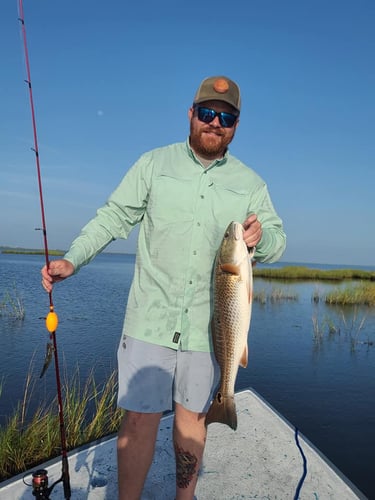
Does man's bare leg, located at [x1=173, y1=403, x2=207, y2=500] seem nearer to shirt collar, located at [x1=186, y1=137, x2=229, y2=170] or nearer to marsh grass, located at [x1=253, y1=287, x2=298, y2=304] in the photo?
shirt collar, located at [x1=186, y1=137, x2=229, y2=170]

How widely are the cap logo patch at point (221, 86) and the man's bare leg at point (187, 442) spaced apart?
2318 mm

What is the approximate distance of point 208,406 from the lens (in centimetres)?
312

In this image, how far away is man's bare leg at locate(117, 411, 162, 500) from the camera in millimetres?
2941

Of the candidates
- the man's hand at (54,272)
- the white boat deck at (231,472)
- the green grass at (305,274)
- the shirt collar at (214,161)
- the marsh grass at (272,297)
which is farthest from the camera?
the green grass at (305,274)

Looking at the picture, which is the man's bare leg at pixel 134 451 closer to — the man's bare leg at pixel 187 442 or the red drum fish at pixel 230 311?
the man's bare leg at pixel 187 442

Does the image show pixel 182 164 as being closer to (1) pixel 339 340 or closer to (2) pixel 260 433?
(2) pixel 260 433

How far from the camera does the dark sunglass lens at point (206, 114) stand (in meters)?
2.89

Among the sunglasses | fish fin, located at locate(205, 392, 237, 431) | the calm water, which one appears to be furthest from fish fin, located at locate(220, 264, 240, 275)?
the calm water

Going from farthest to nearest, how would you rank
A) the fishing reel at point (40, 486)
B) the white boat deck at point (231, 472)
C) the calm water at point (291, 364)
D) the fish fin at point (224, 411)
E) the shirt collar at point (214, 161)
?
the calm water at point (291, 364), the white boat deck at point (231, 472), the shirt collar at point (214, 161), the fishing reel at point (40, 486), the fish fin at point (224, 411)

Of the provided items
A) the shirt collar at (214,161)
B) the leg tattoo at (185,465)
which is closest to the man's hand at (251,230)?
the shirt collar at (214,161)

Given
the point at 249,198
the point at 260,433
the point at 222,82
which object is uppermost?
the point at 222,82

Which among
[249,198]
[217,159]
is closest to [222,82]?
[217,159]

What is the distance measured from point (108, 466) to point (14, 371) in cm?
729

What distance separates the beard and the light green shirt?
7 cm
